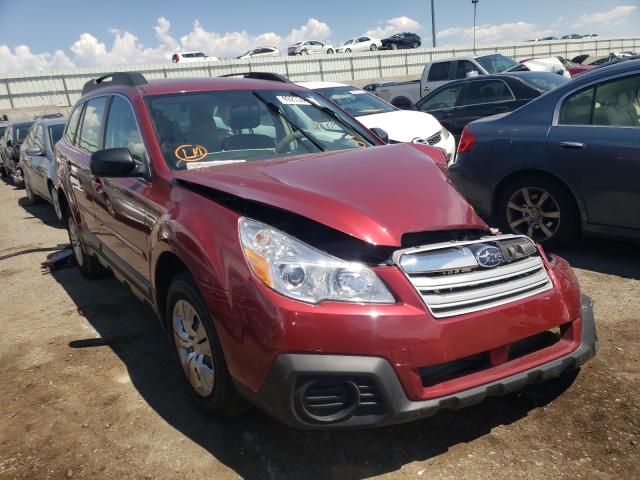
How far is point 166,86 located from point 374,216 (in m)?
1.94

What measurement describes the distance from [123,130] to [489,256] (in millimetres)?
2495

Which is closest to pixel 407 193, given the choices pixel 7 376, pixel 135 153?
pixel 135 153

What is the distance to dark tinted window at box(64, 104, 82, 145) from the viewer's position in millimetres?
4996

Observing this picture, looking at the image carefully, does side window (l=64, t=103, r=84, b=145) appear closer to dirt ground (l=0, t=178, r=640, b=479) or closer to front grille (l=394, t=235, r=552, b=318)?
dirt ground (l=0, t=178, r=640, b=479)

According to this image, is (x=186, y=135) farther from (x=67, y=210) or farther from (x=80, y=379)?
(x=67, y=210)

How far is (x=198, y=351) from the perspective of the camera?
2.68m

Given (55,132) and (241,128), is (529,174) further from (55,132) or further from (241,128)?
(55,132)

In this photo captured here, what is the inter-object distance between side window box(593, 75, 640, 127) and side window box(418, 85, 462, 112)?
595 centimetres

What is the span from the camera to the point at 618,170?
4.21 meters

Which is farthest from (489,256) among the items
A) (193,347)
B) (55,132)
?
(55,132)

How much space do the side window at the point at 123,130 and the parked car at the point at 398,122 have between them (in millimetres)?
3920

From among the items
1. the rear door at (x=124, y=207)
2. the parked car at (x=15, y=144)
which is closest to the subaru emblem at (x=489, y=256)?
the rear door at (x=124, y=207)

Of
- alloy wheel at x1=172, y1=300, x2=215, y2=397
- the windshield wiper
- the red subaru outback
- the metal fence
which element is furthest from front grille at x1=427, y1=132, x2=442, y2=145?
the metal fence

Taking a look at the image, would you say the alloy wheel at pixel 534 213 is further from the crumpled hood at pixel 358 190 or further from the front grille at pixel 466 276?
the front grille at pixel 466 276
